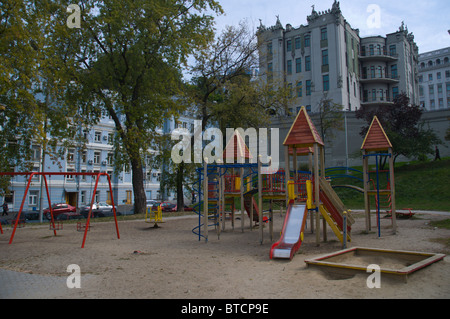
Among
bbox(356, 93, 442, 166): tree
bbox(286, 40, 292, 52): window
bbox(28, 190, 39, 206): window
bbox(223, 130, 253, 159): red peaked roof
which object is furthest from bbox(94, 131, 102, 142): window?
bbox(223, 130, 253, 159): red peaked roof

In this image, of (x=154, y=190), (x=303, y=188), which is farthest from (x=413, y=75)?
(x=303, y=188)

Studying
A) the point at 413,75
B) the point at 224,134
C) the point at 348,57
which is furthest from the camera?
the point at 413,75

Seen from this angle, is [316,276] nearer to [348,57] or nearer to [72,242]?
[72,242]

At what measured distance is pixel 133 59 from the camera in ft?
76.9

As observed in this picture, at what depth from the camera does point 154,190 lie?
53312 mm

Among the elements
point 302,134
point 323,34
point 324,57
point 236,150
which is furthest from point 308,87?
point 302,134

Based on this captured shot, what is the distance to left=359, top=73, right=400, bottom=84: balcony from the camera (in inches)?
2051

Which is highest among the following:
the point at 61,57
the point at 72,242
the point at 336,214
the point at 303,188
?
the point at 61,57

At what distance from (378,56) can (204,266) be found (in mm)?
52444

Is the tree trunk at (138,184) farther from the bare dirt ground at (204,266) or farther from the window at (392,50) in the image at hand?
the window at (392,50)

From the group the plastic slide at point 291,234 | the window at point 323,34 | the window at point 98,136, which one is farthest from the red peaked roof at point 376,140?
the window at point 323,34

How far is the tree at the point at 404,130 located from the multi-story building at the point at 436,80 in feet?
213
